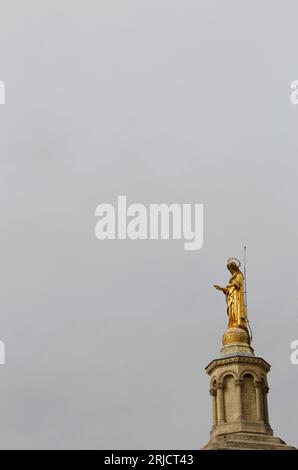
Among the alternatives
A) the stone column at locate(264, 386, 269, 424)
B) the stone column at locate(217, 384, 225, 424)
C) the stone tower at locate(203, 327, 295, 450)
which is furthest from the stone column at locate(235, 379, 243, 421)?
the stone column at locate(264, 386, 269, 424)

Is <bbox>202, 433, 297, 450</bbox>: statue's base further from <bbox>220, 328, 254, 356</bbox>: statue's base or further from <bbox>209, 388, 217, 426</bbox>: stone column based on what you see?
<bbox>220, 328, 254, 356</bbox>: statue's base

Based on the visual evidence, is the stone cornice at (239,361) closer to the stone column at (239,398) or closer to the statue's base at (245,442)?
the stone column at (239,398)

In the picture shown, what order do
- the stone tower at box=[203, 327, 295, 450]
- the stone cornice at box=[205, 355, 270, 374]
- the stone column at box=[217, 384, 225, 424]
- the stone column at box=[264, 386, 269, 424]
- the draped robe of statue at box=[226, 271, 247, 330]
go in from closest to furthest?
the stone tower at box=[203, 327, 295, 450]
the stone column at box=[217, 384, 225, 424]
the stone column at box=[264, 386, 269, 424]
the stone cornice at box=[205, 355, 270, 374]
the draped robe of statue at box=[226, 271, 247, 330]

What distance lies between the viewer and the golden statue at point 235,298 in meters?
40.9

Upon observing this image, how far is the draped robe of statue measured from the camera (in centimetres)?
4092

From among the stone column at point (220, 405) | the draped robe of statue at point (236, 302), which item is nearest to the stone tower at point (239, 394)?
the stone column at point (220, 405)

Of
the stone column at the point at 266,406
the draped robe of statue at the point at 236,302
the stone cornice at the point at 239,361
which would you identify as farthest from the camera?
the draped robe of statue at the point at 236,302

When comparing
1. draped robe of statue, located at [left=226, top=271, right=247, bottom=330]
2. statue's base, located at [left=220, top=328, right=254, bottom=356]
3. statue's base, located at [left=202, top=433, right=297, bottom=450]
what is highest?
draped robe of statue, located at [left=226, top=271, right=247, bottom=330]

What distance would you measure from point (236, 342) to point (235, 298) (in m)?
2.33

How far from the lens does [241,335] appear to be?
40188 mm

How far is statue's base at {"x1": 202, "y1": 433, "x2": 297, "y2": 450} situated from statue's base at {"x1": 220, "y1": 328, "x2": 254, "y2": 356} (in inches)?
156
